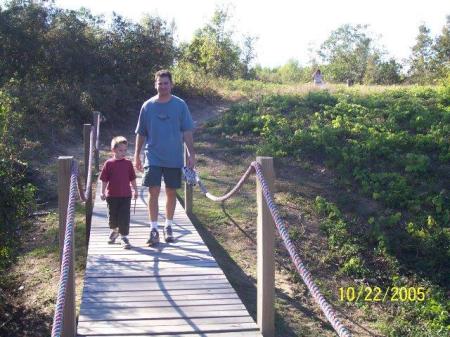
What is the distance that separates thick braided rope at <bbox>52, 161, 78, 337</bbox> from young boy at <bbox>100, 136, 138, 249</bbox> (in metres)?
1.68

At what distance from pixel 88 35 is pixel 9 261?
13066 millimetres

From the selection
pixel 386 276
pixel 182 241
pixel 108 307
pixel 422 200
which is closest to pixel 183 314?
pixel 108 307

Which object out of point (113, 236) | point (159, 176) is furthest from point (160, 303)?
point (113, 236)

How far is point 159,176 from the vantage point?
22.1ft

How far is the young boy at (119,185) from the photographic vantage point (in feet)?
22.4

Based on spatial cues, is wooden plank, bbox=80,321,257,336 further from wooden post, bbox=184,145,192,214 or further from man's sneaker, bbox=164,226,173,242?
wooden post, bbox=184,145,192,214

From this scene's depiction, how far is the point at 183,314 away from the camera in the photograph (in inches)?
200

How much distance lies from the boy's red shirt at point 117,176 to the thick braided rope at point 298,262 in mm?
2180

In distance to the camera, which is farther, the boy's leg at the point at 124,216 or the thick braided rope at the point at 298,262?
the boy's leg at the point at 124,216

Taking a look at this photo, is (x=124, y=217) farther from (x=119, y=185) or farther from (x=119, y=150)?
(x=119, y=150)

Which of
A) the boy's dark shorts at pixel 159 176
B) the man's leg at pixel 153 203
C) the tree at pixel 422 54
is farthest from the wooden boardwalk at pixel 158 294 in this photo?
the tree at pixel 422 54

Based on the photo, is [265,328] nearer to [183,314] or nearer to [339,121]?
[183,314]

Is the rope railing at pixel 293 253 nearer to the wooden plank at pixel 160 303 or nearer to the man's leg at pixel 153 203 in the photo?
the wooden plank at pixel 160 303

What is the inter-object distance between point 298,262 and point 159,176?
111 inches
